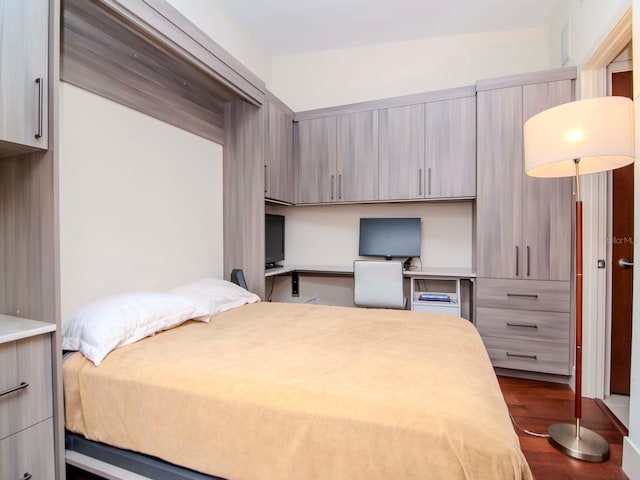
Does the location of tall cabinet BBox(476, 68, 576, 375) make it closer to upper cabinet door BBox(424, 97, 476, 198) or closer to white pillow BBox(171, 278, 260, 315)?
upper cabinet door BBox(424, 97, 476, 198)

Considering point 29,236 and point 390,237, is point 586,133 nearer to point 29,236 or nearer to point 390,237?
point 390,237

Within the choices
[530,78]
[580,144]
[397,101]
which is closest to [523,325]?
[580,144]

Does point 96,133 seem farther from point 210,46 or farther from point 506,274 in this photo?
point 506,274

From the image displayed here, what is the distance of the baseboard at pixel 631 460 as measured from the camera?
4.68ft

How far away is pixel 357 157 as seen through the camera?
3078mm

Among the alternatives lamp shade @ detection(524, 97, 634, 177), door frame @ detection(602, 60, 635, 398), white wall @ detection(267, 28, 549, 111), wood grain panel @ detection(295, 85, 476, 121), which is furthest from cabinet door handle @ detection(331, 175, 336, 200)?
door frame @ detection(602, 60, 635, 398)

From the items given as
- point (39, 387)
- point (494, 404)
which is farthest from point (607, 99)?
point (39, 387)

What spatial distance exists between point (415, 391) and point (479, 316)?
195 cm

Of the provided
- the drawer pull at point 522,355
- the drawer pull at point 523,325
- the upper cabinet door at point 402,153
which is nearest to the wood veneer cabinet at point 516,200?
the drawer pull at point 523,325

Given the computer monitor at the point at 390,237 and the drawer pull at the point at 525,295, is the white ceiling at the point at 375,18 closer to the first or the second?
the computer monitor at the point at 390,237

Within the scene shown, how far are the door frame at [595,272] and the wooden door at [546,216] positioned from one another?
0.56ft

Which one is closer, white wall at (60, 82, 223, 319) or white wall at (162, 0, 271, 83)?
white wall at (60, 82, 223, 319)

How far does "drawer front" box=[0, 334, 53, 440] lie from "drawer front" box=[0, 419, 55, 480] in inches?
1.2

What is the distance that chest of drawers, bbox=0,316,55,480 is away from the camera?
1.06 metres
